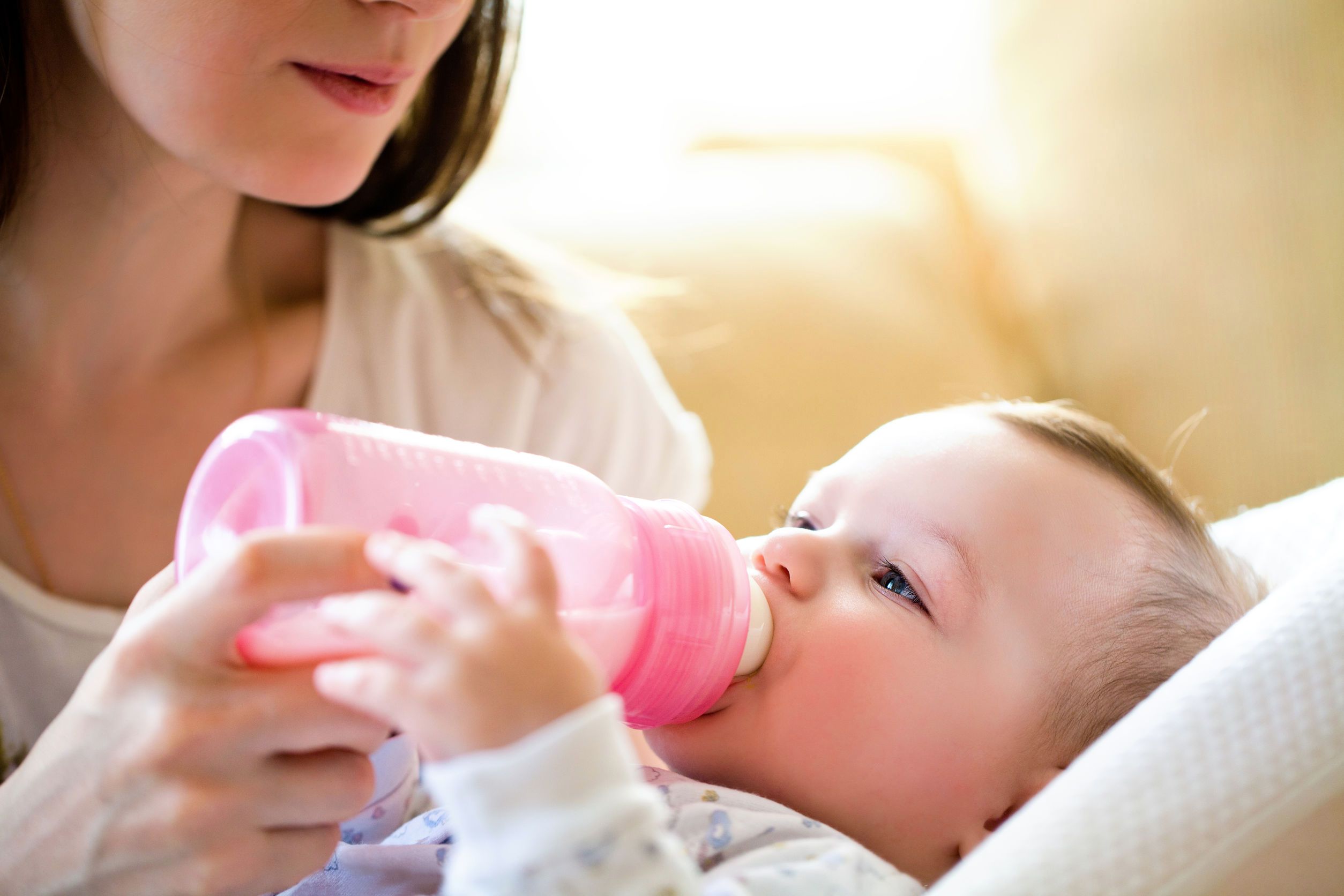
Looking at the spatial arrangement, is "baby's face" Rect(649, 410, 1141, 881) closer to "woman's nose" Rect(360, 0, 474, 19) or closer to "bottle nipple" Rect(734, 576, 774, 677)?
"bottle nipple" Rect(734, 576, 774, 677)

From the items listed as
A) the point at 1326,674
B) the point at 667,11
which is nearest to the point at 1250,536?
the point at 1326,674

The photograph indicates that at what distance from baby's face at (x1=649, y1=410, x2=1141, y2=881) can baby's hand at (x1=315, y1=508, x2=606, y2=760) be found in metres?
0.29

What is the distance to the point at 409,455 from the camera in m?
0.65

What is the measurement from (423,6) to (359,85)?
95mm

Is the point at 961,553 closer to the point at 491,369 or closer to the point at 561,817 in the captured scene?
the point at 561,817

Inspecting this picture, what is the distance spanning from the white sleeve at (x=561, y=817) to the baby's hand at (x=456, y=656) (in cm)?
1

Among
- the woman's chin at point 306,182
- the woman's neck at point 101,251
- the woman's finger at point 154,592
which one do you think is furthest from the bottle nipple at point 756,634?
the woman's neck at point 101,251

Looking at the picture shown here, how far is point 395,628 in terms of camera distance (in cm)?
52

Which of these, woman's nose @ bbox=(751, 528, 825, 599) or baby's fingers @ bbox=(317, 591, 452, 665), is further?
woman's nose @ bbox=(751, 528, 825, 599)

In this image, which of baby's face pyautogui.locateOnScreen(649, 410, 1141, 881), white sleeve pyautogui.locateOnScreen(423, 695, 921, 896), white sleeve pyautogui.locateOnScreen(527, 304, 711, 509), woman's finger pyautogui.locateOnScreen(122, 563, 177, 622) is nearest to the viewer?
white sleeve pyautogui.locateOnScreen(423, 695, 921, 896)

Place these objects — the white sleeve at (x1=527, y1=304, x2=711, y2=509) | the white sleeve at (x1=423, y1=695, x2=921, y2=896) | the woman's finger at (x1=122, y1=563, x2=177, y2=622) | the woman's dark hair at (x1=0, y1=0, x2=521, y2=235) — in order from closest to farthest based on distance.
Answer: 1. the white sleeve at (x1=423, y1=695, x2=921, y2=896)
2. the woman's finger at (x1=122, y1=563, x2=177, y2=622)
3. the woman's dark hair at (x1=0, y1=0, x2=521, y2=235)
4. the white sleeve at (x1=527, y1=304, x2=711, y2=509)

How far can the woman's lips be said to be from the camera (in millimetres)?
905

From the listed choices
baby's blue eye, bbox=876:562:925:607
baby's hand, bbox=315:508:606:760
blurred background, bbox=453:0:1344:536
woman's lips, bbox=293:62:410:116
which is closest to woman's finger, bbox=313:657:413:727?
baby's hand, bbox=315:508:606:760

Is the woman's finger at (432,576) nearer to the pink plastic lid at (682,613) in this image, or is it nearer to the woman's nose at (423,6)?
the pink plastic lid at (682,613)
